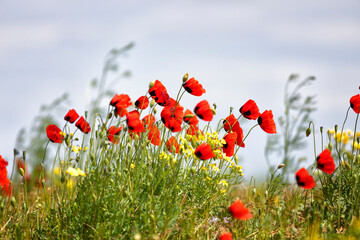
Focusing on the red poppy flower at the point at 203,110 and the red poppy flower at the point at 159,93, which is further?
the red poppy flower at the point at 203,110

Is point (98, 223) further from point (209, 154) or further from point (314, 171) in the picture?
point (314, 171)

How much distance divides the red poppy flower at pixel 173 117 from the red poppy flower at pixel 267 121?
2.38ft

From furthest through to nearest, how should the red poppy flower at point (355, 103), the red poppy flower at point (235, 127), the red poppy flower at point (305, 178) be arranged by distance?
the red poppy flower at point (235, 127) → the red poppy flower at point (355, 103) → the red poppy flower at point (305, 178)

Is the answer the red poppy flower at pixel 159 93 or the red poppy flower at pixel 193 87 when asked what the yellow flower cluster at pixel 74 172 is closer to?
the red poppy flower at pixel 159 93

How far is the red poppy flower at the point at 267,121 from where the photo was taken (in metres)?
3.89

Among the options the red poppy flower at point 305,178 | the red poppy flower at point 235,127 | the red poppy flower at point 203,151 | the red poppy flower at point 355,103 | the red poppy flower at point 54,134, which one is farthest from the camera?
the red poppy flower at point 235,127

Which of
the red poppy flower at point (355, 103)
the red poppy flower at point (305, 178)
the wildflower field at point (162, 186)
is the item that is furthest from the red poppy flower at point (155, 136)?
the red poppy flower at point (355, 103)

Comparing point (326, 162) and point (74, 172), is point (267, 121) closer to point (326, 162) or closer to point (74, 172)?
point (326, 162)

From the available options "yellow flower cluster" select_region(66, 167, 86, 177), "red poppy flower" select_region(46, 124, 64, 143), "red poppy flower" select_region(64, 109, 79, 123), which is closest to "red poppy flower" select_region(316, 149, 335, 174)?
"yellow flower cluster" select_region(66, 167, 86, 177)

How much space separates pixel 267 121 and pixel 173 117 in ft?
2.80

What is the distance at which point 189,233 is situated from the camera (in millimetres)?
3150

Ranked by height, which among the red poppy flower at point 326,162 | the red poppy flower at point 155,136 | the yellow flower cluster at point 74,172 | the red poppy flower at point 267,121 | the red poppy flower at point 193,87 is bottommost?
the yellow flower cluster at point 74,172

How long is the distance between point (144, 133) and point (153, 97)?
289 millimetres

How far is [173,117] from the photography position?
3635 millimetres
